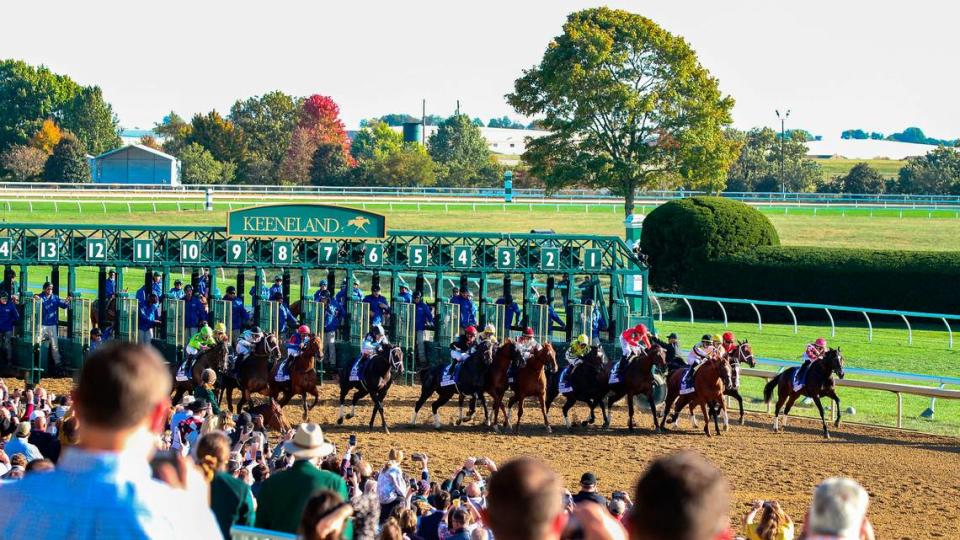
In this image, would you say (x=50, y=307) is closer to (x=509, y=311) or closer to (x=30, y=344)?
(x=30, y=344)

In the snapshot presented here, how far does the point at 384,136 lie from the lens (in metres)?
86.1

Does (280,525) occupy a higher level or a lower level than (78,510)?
lower

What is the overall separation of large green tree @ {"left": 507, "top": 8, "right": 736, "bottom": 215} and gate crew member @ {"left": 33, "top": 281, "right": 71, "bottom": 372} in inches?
810

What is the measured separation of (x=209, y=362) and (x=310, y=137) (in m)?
56.8

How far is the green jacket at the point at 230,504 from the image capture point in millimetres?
4785

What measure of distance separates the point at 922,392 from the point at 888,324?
9520 millimetres

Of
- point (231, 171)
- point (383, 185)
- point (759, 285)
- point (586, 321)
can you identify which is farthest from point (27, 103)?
point (586, 321)

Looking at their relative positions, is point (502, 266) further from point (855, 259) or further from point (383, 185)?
point (383, 185)

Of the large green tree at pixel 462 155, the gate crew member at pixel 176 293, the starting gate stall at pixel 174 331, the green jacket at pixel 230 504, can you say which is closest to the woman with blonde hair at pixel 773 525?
the green jacket at pixel 230 504

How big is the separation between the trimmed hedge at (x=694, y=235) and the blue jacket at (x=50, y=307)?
46.8 feet

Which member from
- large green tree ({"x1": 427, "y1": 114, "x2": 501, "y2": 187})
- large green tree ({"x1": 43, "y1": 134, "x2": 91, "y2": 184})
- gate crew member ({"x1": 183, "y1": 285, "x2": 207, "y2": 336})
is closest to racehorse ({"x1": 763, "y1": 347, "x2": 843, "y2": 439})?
gate crew member ({"x1": 183, "y1": 285, "x2": 207, "y2": 336})

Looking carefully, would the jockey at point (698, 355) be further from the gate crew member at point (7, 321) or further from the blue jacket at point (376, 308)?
the gate crew member at point (7, 321)

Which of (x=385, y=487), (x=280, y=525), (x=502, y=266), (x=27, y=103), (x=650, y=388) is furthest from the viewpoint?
(x=27, y=103)

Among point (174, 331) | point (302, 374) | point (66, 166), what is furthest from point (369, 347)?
point (66, 166)
